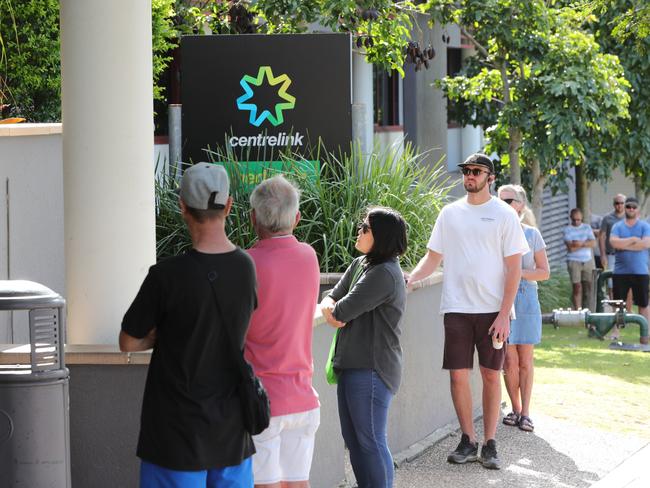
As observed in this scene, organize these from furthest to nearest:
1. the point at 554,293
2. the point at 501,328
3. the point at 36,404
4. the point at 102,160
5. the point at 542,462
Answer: the point at 554,293, the point at 542,462, the point at 501,328, the point at 102,160, the point at 36,404

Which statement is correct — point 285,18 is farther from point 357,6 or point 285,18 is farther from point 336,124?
point 336,124

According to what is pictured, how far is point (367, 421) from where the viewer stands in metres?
5.87

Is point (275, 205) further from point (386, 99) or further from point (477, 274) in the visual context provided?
point (386, 99)

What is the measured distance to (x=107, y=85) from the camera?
18.2 ft

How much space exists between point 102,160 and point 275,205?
111 centimetres

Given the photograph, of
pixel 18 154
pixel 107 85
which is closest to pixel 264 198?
pixel 107 85

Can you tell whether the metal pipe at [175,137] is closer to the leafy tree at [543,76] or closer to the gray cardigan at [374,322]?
the gray cardigan at [374,322]

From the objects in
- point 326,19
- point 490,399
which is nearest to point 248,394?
point 490,399

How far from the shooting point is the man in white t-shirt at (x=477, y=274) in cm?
752

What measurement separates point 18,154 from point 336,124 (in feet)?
9.12

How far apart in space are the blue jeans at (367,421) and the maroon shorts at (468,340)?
170cm

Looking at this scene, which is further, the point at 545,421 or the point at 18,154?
the point at 545,421

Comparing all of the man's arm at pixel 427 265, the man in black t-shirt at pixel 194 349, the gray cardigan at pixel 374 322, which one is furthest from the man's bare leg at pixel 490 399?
the man in black t-shirt at pixel 194 349

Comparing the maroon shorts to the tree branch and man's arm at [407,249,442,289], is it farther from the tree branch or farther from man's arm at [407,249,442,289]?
the tree branch
